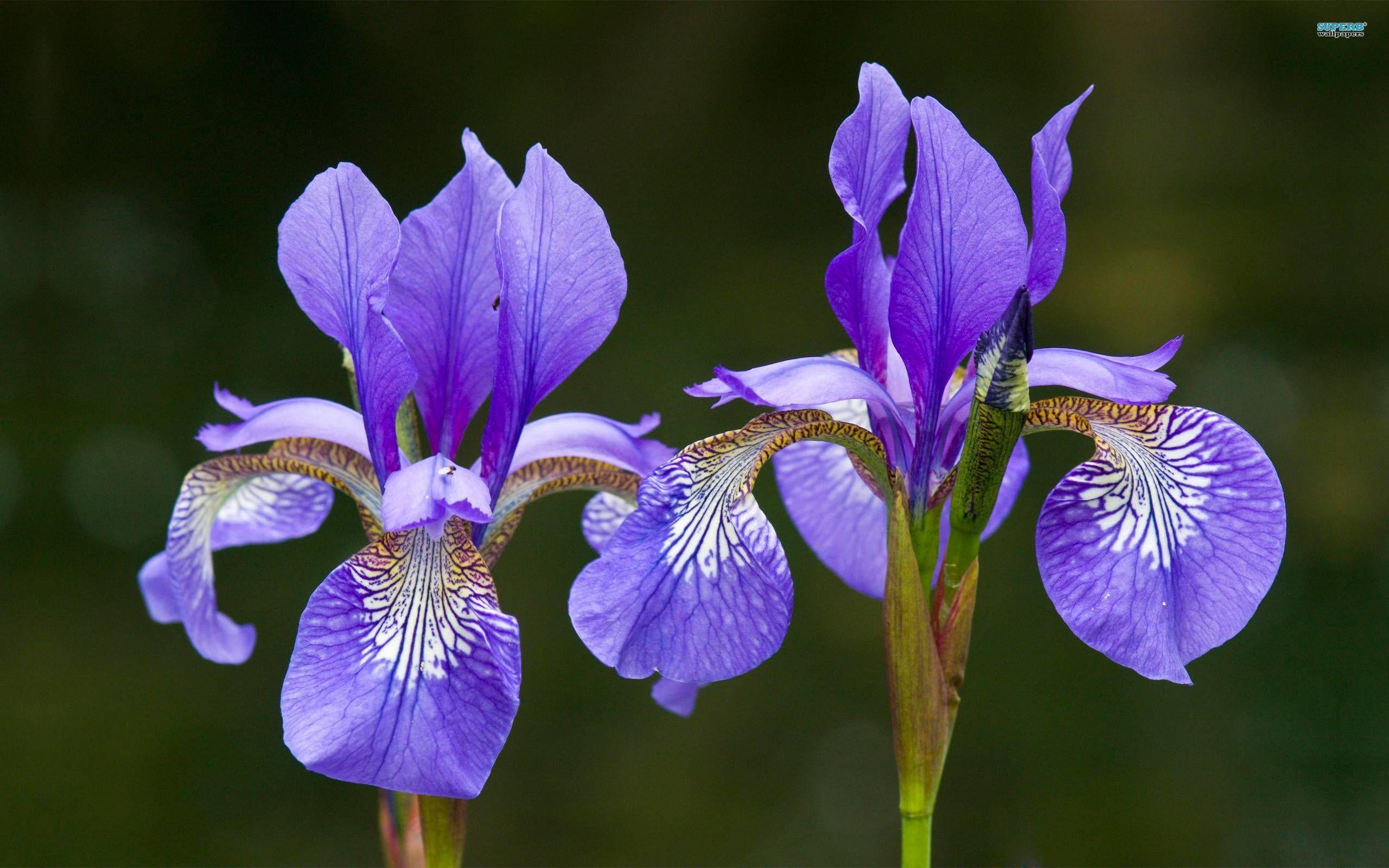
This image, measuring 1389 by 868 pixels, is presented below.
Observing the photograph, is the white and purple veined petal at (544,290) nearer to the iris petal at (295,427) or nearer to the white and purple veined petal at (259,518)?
the iris petal at (295,427)

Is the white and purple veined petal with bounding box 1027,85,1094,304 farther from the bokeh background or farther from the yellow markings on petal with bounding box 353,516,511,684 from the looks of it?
the bokeh background

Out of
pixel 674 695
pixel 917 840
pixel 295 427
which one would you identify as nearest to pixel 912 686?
pixel 917 840

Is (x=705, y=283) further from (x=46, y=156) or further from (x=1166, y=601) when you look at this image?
(x=1166, y=601)

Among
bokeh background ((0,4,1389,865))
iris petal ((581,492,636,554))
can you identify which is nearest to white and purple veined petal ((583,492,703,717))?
iris petal ((581,492,636,554))

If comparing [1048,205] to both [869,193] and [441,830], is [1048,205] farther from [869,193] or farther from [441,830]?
[441,830]

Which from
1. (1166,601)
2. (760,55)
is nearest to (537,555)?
(760,55)

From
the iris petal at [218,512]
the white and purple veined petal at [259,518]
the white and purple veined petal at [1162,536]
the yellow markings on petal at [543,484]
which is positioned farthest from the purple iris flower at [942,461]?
the white and purple veined petal at [259,518]
